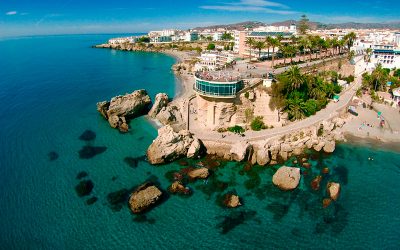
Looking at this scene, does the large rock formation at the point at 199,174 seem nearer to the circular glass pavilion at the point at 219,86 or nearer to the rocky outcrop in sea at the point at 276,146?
the rocky outcrop in sea at the point at 276,146

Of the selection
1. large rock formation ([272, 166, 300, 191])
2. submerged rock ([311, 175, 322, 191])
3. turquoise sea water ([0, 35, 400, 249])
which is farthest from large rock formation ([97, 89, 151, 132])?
submerged rock ([311, 175, 322, 191])

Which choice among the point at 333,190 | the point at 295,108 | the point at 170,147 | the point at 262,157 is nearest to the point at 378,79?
the point at 295,108

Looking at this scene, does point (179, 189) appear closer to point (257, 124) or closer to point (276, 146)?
point (276, 146)

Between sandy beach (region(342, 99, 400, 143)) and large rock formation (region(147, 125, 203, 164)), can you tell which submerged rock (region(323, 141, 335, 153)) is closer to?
sandy beach (region(342, 99, 400, 143))

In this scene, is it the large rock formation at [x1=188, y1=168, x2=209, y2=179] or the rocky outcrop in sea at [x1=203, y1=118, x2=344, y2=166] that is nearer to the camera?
the large rock formation at [x1=188, y1=168, x2=209, y2=179]

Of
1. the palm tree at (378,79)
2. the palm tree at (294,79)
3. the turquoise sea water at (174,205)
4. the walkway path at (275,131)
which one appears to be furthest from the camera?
the palm tree at (378,79)

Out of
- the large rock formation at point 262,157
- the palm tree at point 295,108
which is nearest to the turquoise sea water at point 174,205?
the large rock formation at point 262,157

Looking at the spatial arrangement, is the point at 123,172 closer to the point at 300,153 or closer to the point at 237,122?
the point at 237,122
